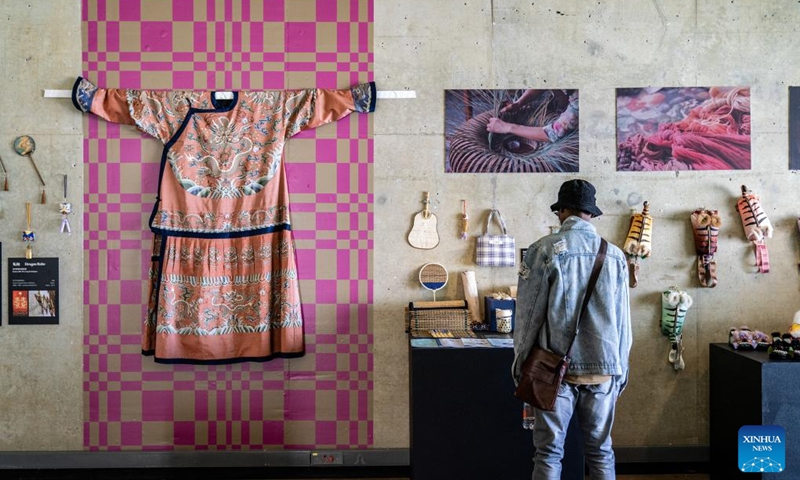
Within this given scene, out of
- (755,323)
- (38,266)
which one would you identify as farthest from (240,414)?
(755,323)

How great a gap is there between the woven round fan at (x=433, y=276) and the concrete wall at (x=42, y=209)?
226cm

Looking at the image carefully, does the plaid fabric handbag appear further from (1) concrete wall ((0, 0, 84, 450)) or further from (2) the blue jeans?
(1) concrete wall ((0, 0, 84, 450))

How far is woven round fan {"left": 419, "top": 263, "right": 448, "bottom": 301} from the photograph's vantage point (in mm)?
3510

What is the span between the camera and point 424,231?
11.6 feet

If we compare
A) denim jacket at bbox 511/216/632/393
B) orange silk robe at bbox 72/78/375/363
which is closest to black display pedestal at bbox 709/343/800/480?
denim jacket at bbox 511/216/632/393

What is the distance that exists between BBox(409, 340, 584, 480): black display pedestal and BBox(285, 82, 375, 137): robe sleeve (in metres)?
1.64

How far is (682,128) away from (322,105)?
241 centimetres

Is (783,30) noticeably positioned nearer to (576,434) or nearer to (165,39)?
(576,434)

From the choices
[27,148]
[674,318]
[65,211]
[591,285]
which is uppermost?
[27,148]

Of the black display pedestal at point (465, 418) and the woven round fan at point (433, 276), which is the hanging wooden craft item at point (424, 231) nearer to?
the woven round fan at point (433, 276)

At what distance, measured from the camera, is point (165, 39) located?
11.6ft

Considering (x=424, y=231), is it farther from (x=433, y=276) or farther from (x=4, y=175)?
(x=4, y=175)

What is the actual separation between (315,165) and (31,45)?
6.61 feet

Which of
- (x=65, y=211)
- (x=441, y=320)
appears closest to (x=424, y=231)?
(x=441, y=320)
